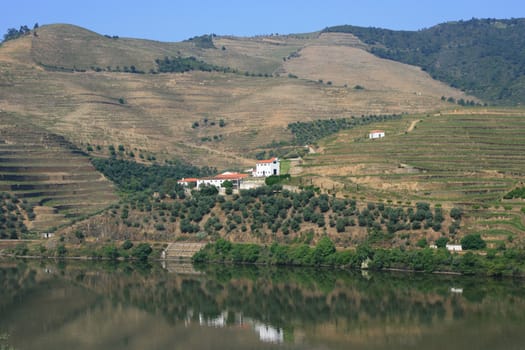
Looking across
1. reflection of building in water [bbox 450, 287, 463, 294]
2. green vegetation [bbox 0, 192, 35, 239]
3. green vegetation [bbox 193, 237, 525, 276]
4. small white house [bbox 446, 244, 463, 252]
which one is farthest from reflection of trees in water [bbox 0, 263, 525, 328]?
green vegetation [bbox 0, 192, 35, 239]

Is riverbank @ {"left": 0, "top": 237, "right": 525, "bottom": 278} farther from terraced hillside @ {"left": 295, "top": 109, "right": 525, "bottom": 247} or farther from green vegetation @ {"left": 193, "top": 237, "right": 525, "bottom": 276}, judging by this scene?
terraced hillside @ {"left": 295, "top": 109, "right": 525, "bottom": 247}

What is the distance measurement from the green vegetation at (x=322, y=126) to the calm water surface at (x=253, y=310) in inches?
2091

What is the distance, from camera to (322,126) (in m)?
132

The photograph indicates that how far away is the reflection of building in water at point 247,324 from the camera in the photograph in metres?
50.8

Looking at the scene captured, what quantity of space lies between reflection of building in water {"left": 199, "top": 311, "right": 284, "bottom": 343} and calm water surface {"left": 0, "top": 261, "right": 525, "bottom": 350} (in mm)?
59

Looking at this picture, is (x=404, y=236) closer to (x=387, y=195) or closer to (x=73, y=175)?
(x=387, y=195)

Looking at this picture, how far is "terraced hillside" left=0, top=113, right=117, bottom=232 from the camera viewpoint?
95.5 meters

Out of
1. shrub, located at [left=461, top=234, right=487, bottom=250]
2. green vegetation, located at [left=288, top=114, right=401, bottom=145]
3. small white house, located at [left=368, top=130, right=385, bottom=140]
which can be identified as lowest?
shrub, located at [left=461, top=234, right=487, bottom=250]

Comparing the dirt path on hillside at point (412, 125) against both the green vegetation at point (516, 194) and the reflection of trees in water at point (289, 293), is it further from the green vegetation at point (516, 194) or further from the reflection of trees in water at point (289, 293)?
the reflection of trees in water at point (289, 293)

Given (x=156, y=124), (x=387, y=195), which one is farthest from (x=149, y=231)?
(x=156, y=124)

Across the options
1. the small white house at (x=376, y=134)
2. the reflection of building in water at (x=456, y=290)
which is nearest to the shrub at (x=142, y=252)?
the reflection of building in water at (x=456, y=290)

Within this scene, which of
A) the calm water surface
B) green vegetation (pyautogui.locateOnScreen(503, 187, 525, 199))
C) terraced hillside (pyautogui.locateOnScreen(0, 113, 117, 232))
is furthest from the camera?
terraced hillside (pyautogui.locateOnScreen(0, 113, 117, 232))

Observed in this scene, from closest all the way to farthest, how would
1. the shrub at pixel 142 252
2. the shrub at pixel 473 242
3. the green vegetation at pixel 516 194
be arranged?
the shrub at pixel 473 242 → the green vegetation at pixel 516 194 → the shrub at pixel 142 252

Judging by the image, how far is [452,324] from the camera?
53156 mm
